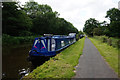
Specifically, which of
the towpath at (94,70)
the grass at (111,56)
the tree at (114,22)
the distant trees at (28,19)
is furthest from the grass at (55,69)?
the tree at (114,22)

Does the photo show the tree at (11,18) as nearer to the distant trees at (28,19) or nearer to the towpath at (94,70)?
the distant trees at (28,19)

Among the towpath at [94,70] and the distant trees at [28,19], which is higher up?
the distant trees at [28,19]

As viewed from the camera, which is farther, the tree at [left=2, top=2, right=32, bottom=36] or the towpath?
the tree at [left=2, top=2, right=32, bottom=36]

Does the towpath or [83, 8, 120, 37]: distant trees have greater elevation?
[83, 8, 120, 37]: distant trees

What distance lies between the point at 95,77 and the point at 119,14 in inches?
1633

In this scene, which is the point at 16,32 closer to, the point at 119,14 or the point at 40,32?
the point at 40,32

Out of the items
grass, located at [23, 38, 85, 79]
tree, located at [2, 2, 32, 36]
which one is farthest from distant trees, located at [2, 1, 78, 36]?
grass, located at [23, 38, 85, 79]

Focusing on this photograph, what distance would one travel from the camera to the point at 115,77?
3701 mm

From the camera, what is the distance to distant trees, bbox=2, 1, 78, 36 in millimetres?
23594

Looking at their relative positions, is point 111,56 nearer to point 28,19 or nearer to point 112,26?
point 28,19

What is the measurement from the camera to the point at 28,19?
1173 inches

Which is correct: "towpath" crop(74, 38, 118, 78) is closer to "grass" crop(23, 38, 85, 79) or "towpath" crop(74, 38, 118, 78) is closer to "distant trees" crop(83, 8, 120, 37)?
"grass" crop(23, 38, 85, 79)

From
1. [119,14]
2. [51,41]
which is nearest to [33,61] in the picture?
[51,41]

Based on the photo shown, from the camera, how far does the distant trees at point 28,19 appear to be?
23.6 metres
